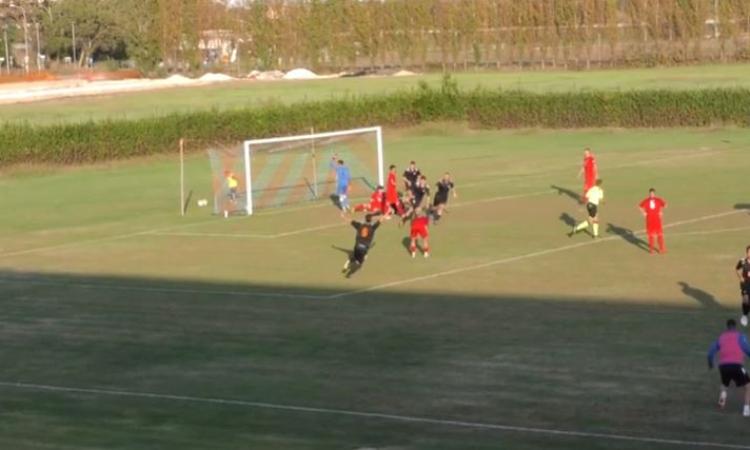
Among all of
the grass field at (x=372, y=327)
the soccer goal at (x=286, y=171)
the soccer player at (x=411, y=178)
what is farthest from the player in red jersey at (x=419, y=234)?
the soccer goal at (x=286, y=171)

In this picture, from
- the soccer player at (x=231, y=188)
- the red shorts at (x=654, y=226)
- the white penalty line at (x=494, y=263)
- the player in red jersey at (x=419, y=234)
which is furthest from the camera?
A: the soccer player at (x=231, y=188)

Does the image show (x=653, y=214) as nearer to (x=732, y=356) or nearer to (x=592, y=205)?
(x=592, y=205)

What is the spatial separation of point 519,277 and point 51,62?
13352 cm

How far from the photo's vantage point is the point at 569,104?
255 ft

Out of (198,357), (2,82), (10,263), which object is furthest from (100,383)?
(2,82)

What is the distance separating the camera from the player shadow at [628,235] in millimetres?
38175

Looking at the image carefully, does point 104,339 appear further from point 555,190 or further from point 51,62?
point 51,62

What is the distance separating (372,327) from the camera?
94.7 feet

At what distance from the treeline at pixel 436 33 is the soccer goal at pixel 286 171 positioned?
200 feet

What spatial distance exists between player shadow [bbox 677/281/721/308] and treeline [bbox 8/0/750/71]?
84.2 meters

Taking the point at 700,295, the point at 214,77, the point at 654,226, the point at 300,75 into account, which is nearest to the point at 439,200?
the point at 654,226

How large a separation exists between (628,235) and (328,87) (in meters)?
70.5

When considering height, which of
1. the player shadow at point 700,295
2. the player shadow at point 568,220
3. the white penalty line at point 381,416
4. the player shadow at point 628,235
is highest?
the white penalty line at point 381,416

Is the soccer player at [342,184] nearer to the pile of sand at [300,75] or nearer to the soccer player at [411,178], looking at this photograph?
the soccer player at [411,178]
